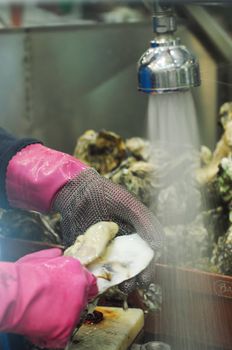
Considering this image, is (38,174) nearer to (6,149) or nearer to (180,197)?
(6,149)

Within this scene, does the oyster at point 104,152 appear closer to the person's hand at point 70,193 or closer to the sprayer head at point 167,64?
the person's hand at point 70,193

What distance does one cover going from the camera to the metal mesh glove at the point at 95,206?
5.16ft

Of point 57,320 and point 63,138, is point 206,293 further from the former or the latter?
point 63,138

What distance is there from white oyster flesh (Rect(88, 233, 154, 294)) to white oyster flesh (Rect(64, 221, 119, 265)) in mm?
18

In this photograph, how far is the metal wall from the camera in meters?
2.50

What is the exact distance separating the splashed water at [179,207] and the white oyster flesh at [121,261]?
210 mm

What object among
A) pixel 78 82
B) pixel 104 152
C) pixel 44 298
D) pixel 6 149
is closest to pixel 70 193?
pixel 6 149

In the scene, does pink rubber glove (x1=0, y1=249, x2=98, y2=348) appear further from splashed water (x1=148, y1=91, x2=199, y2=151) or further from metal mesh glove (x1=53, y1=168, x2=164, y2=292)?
splashed water (x1=148, y1=91, x2=199, y2=151)

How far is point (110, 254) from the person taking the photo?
1.43 metres

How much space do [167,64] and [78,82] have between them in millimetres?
1195

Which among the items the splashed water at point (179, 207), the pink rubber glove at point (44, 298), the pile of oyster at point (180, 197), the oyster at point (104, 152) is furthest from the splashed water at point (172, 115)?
the pink rubber glove at point (44, 298)

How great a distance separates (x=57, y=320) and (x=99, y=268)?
188mm

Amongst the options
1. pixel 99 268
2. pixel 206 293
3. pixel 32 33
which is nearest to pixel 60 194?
pixel 99 268

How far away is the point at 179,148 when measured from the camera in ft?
6.49
